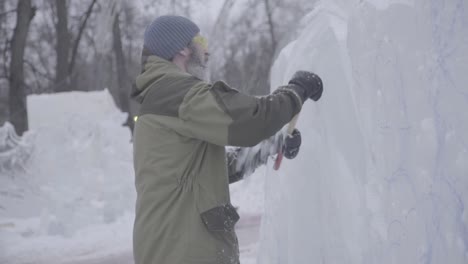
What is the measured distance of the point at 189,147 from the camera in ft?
5.58

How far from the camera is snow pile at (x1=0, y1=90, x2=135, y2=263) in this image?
601cm

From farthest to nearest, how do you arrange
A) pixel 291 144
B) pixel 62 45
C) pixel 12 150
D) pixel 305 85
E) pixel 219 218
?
1. pixel 62 45
2. pixel 12 150
3. pixel 291 144
4. pixel 305 85
5. pixel 219 218

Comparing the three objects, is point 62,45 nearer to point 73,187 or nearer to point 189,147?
point 73,187

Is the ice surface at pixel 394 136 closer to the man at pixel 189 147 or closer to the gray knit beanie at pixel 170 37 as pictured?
the man at pixel 189 147

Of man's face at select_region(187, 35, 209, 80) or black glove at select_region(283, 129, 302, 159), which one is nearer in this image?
man's face at select_region(187, 35, 209, 80)

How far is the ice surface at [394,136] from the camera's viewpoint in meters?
1.65

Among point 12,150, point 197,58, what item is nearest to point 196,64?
point 197,58

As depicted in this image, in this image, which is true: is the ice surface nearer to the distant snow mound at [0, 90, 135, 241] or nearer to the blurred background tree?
the distant snow mound at [0, 90, 135, 241]

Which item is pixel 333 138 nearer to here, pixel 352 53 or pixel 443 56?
pixel 352 53

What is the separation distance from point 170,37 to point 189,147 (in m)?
0.40

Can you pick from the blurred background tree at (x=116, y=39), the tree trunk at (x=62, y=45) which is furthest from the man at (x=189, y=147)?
the tree trunk at (x=62, y=45)

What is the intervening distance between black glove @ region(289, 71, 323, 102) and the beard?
12.5 inches

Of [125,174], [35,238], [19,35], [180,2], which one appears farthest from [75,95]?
[19,35]

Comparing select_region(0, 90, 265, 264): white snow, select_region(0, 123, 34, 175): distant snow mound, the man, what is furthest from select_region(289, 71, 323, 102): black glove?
select_region(0, 123, 34, 175): distant snow mound
